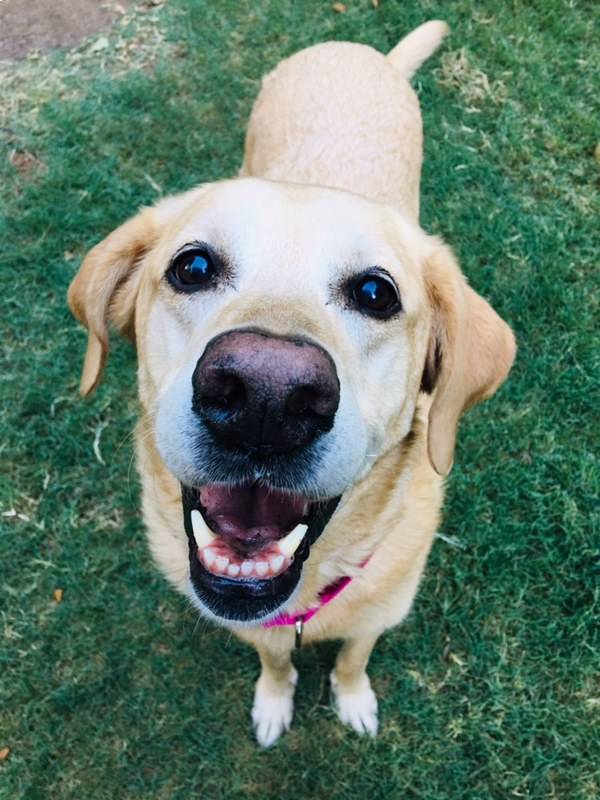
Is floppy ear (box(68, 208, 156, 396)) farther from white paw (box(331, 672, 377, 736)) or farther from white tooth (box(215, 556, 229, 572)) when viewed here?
white paw (box(331, 672, 377, 736))

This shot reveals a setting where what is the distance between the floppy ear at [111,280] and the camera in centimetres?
254

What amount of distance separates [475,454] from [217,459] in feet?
8.20

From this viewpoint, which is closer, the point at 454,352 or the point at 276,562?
the point at 276,562

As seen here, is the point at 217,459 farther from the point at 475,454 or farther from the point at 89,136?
the point at 89,136

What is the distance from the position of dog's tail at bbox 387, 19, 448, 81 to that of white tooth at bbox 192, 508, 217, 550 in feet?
10.4

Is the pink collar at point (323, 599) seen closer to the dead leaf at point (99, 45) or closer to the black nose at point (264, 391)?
the black nose at point (264, 391)

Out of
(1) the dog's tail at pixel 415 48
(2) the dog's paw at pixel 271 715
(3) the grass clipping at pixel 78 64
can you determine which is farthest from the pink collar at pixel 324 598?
(3) the grass clipping at pixel 78 64

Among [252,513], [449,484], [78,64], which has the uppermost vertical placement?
[252,513]

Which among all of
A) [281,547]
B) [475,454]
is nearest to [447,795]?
[475,454]

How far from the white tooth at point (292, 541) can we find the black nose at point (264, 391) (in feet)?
1.42

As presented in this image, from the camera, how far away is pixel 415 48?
14.1 feet

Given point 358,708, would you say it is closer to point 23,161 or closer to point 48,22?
point 23,161

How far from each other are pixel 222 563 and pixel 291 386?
72 centimetres

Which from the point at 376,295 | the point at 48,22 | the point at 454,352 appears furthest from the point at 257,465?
the point at 48,22
